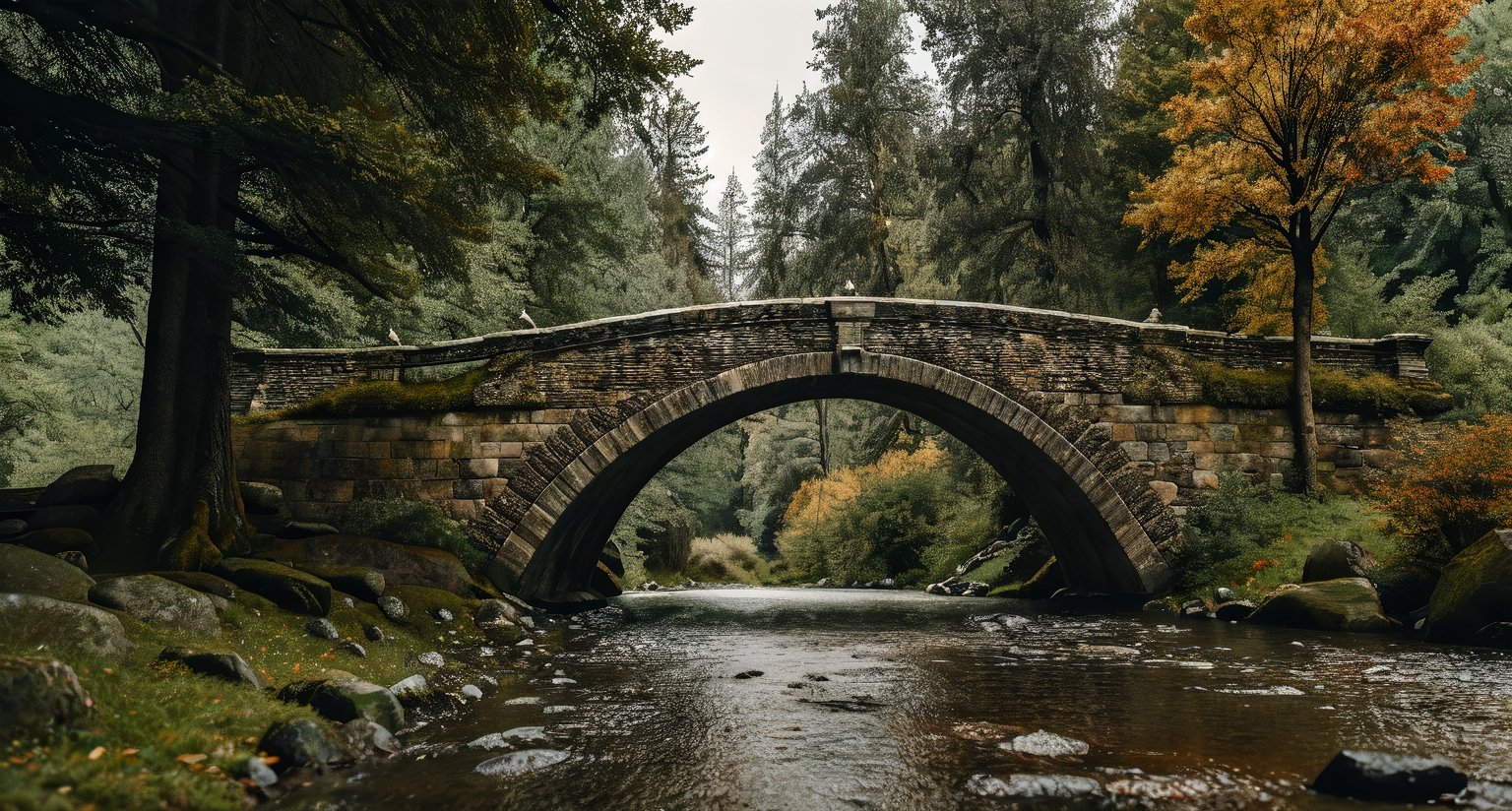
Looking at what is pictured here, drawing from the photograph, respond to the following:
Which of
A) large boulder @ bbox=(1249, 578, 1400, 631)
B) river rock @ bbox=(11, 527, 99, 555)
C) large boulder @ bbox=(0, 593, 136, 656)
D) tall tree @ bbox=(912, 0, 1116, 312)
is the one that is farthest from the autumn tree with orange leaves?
river rock @ bbox=(11, 527, 99, 555)

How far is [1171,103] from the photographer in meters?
14.8

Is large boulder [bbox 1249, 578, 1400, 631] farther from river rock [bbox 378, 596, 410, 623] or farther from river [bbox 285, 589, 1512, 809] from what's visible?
river rock [bbox 378, 596, 410, 623]

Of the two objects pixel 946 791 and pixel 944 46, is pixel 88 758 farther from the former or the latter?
pixel 944 46

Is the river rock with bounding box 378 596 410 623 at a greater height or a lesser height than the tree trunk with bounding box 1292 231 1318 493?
lesser

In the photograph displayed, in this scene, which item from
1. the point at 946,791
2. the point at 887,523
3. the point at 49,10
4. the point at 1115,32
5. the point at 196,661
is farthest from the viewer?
the point at 887,523

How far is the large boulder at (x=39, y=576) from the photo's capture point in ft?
19.6

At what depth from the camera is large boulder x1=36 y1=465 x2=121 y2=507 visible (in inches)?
377

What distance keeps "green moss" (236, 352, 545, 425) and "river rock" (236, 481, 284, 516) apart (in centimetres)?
212

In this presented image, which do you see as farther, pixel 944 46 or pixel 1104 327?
pixel 944 46

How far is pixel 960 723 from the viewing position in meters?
6.01

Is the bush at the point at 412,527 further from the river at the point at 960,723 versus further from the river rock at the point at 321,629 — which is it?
the river rock at the point at 321,629

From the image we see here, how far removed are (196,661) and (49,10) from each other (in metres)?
5.43

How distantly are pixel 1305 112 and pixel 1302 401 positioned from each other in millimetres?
4629

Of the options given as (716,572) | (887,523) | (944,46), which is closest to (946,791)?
(944,46)
